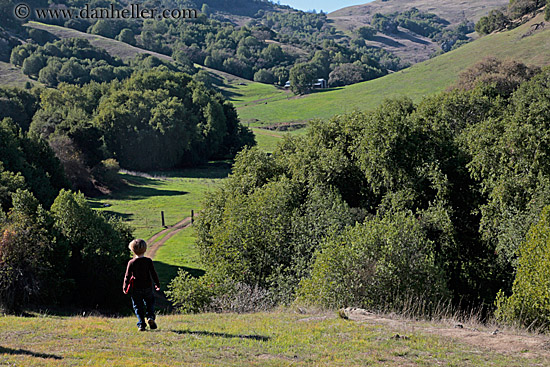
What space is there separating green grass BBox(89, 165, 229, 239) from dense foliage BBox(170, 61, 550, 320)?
13.6 meters

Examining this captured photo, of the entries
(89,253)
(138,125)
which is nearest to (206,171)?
(138,125)

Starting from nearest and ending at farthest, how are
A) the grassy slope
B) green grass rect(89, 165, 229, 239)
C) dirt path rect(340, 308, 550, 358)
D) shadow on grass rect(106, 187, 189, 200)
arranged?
dirt path rect(340, 308, 550, 358)
the grassy slope
green grass rect(89, 165, 229, 239)
shadow on grass rect(106, 187, 189, 200)

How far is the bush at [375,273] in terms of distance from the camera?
19359 mm

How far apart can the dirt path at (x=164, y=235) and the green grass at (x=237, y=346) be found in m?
27.8

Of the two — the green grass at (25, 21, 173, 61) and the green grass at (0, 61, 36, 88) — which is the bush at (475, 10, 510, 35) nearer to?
the green grass at (25, 21, 173, 61)

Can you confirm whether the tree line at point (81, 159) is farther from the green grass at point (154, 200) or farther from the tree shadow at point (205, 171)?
the green grass at point (154, 200)

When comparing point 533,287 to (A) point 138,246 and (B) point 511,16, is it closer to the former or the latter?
(A) point 138,246

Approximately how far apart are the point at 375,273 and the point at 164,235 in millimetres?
31322

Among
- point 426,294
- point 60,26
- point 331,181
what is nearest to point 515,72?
point 331,181

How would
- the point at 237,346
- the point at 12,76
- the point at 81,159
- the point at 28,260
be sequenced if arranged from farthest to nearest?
1. the point at 12,76
2. the point at 81,159
3. the point at 28,260
4. the point at 237,346

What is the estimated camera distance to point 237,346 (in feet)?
38.2

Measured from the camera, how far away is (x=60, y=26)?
198 m

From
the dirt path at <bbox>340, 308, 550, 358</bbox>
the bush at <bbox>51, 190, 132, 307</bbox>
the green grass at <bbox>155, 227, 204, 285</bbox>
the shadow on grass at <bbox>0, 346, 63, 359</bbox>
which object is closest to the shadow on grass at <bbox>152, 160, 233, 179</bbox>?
the green grass at <bbox>155, 227, 204, 285</bbox>

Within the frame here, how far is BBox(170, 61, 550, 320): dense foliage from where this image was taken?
20.7 m
